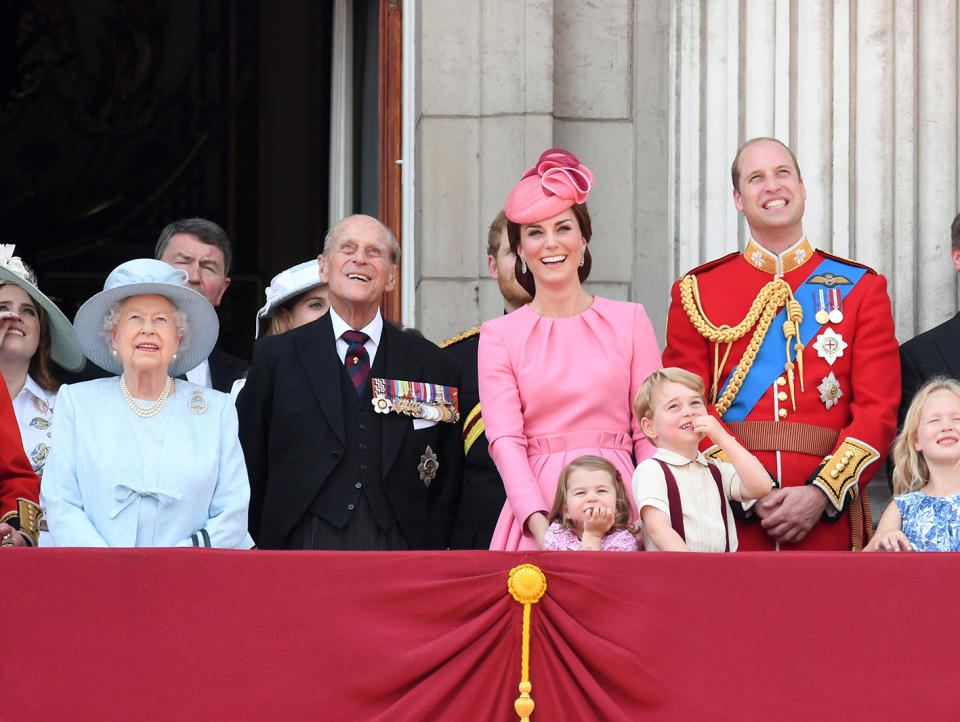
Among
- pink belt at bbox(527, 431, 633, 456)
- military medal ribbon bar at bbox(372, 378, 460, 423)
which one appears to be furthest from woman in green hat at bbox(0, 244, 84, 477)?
pink belt at bbox(527, 431, 633, 456)

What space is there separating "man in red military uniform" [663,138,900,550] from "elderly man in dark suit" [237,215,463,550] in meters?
0.75

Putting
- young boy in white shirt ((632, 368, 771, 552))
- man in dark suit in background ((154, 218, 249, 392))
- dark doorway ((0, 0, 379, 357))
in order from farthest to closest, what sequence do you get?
1. dark doorway ((0, 0, 379, 357))
2. man in dark suit in background ((154, 218, 249, 392))
3. young boy in white shirt ((632, 368, 771, 552))

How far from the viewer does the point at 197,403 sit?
4.41m

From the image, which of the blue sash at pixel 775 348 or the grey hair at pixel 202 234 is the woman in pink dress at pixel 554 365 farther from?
the grey hair at pixel 202 234

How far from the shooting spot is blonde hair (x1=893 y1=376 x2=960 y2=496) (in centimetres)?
442

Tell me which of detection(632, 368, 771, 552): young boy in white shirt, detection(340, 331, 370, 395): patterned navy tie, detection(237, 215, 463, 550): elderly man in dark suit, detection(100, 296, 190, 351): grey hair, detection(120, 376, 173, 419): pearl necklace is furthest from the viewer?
detection(340, 331, 370, 395): patterned navy tie

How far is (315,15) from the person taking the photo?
31.3 feet

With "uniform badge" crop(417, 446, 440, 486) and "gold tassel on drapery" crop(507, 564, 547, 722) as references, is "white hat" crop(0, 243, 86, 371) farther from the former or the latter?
"gold tassel on drapery" crop(507, 564, 547, 722)

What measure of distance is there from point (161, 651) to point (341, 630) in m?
0.40

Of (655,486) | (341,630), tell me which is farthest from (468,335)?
(341,630)

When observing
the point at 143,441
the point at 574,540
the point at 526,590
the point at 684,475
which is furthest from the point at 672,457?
the point at 143,441

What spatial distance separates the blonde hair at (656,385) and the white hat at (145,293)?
1.19 m

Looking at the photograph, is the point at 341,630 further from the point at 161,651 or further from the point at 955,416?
the point at 955,416

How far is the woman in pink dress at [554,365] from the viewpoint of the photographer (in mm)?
4410
